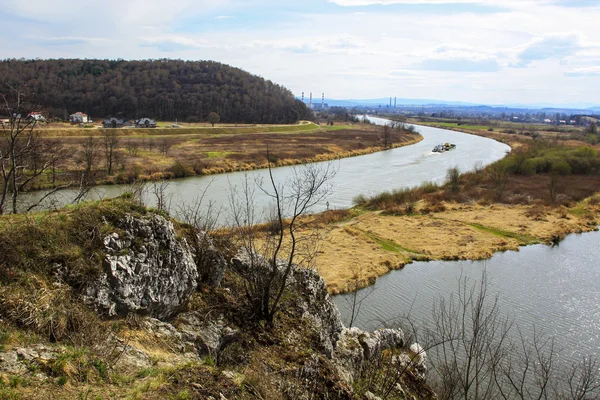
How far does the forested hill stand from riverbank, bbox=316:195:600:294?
81.3 m

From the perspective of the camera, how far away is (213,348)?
7914 mm

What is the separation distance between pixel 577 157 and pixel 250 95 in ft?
275

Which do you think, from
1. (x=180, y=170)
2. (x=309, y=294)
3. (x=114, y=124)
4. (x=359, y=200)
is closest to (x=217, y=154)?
(x=180, y=170)

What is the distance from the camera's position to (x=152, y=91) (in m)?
108

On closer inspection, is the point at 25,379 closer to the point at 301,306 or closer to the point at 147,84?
the point at 301,306

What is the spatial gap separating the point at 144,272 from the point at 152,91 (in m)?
109

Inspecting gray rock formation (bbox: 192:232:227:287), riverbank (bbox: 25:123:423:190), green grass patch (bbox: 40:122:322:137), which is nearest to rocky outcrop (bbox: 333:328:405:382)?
gray rock formation (bbox: 192:232:227:287)

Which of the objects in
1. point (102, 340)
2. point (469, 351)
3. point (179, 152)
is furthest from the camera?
point (179, 152)

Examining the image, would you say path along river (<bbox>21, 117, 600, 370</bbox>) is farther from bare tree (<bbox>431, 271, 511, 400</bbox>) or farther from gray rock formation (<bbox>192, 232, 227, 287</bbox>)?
gray rock formation (<bbox>192, 232, 227, 287</bbox>)

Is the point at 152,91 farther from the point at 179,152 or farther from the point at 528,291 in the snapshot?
the point at 528,291

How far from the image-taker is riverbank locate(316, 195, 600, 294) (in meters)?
21.0

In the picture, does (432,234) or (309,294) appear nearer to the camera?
(309,294)

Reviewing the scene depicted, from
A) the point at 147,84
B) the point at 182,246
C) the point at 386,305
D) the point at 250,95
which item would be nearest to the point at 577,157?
the point at 386,305

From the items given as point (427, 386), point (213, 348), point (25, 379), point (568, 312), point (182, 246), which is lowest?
point (568, 312)
